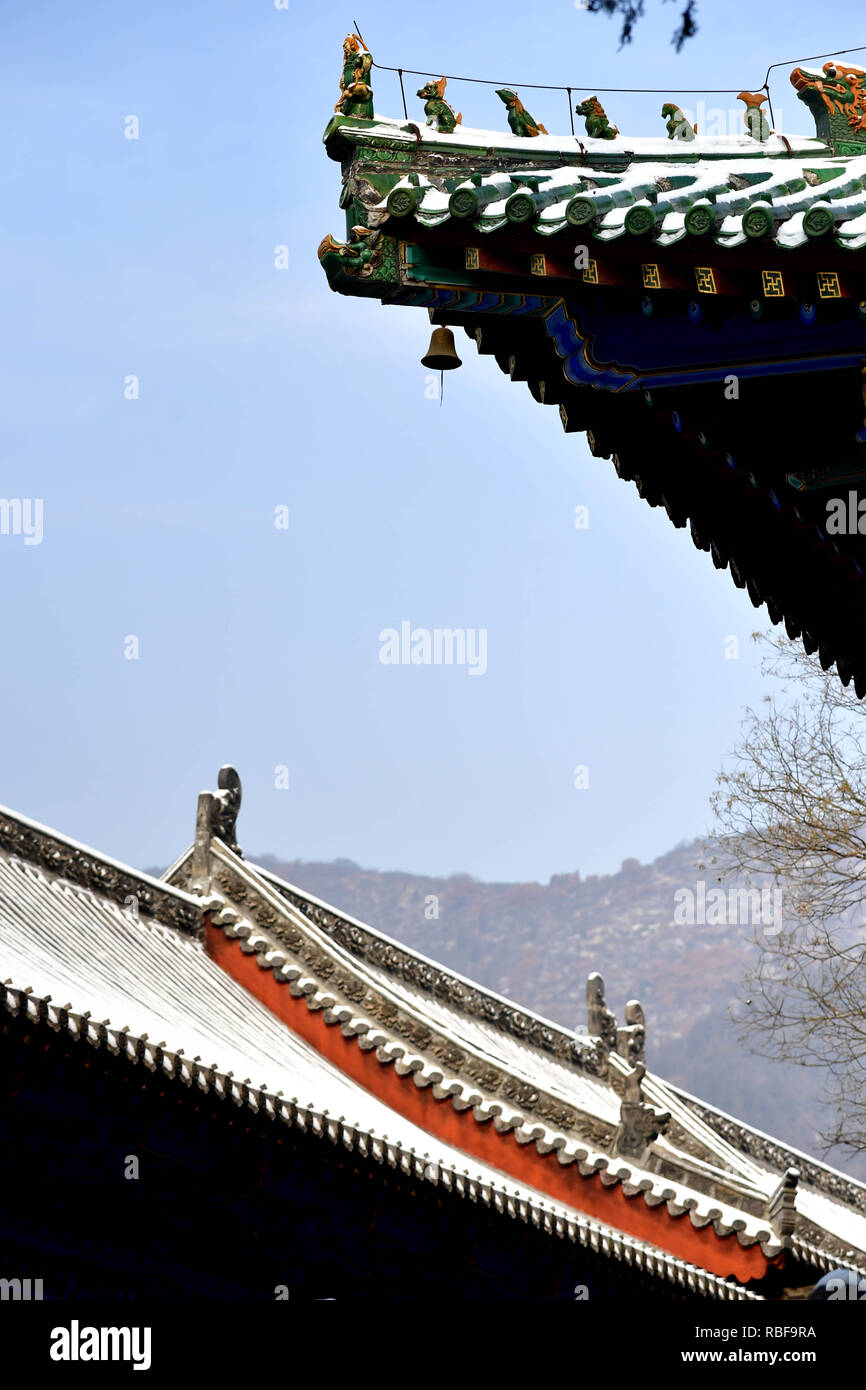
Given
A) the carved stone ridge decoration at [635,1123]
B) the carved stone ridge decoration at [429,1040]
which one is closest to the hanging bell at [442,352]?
the carved stone ridge decoration at [635,1123]

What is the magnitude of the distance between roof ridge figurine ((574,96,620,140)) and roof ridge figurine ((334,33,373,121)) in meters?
0.93

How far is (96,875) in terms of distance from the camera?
54.9ft

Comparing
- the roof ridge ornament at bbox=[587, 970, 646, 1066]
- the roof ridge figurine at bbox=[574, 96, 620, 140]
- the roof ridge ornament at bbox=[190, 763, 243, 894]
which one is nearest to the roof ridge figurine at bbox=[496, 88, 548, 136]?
the roof ridge figurine at bbox=[574, 96, 620, 140]

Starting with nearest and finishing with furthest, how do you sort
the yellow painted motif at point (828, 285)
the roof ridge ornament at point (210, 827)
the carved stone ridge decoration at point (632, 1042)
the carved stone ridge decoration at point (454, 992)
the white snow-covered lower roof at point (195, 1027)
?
the yellow painted motif at point (828, 285)
the white snow-covered lower roof at point (195, 1027)
the roof ridge ornament at point (210, 827)
the carved stone ridge decoration at point (454, 992)
the carved stone ridge decoration at point (632, 1042)

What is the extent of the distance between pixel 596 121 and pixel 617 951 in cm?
13766

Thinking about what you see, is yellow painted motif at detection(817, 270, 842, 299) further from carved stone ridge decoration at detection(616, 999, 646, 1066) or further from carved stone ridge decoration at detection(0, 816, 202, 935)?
carved stone ridge decoration at detection(616, 999, 646, 1066)

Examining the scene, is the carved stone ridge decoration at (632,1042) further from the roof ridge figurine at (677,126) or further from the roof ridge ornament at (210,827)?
the roof ridge figurine at (677,126)

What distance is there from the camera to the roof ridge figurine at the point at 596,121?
6.59m

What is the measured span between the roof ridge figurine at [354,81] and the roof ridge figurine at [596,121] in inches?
36.6

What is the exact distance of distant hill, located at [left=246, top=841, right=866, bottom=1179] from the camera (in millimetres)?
120250

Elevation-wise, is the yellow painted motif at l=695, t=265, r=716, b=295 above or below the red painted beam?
above

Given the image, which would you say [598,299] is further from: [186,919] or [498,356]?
[186,919]
